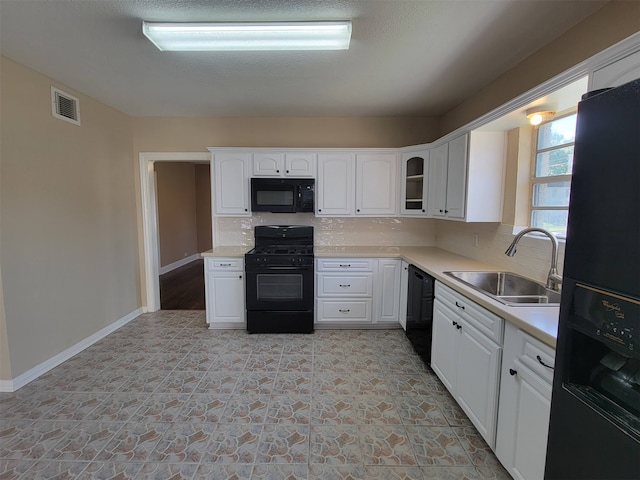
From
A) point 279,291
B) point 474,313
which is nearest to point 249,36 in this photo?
point 474,313

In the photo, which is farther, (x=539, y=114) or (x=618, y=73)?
(x=539, y=114)

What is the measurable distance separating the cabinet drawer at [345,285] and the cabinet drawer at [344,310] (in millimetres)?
86

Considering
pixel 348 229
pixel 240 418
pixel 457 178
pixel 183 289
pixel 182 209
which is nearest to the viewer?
pixel 240 418

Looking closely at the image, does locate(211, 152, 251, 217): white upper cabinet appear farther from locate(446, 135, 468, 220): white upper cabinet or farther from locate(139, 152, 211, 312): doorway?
locate(446, 135, 468, 220): white upper cabinet

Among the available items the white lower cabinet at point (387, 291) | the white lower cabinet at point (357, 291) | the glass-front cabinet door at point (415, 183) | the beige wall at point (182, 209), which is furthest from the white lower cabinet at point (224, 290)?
the beige wall at point (182, 209)

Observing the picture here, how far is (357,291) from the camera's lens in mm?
3389

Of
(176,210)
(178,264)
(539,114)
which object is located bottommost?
(178,264)

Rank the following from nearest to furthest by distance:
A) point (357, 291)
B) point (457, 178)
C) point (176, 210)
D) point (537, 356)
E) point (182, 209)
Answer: point (537, 356) < point (457, 178) < point (357, 291) < point (176, 210) < point (182, 209)

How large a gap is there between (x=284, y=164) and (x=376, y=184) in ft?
3.73

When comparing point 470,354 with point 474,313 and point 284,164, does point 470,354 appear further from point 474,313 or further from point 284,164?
point 284,164

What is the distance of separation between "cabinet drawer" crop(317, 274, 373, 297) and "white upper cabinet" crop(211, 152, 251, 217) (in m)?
1.25

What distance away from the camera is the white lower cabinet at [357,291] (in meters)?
3.35

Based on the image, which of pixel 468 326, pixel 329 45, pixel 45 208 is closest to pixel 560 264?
pixel 468 326

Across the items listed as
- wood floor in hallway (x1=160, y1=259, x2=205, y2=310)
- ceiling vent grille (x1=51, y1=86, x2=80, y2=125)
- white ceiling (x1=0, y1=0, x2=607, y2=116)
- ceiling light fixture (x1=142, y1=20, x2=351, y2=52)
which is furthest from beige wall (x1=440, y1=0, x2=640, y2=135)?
wood floor in hallway (x1=160, y1=259, x2=205, y2=310)
